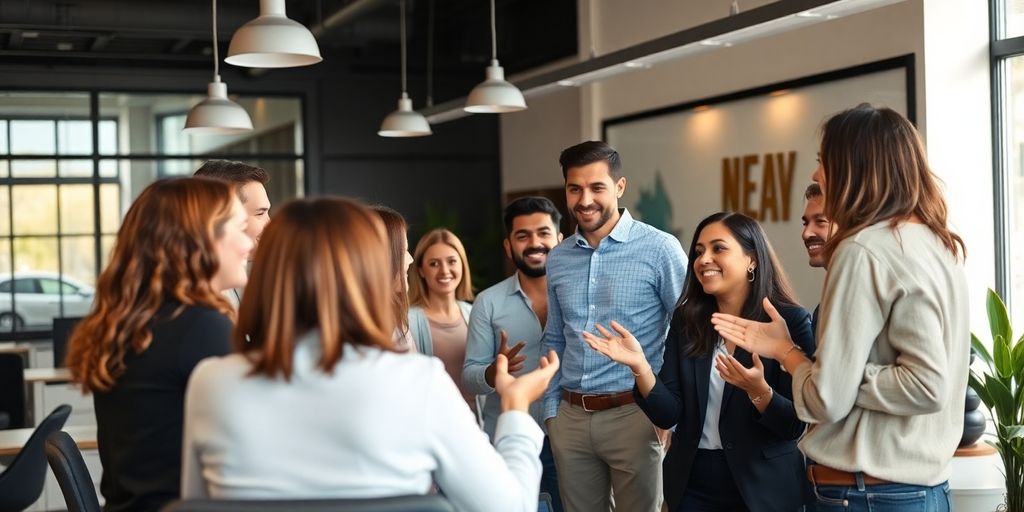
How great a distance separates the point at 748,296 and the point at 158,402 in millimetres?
1876

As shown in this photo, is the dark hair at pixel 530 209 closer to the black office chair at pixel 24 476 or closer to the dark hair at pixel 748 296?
the dark hair at pixel 748 296

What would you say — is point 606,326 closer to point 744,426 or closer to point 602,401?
point 602,401

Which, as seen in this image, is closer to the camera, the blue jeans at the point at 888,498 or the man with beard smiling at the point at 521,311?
the blue jeans at the point at 888,498

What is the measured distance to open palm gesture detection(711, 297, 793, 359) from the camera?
2561mm

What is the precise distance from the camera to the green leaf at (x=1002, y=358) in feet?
16.2

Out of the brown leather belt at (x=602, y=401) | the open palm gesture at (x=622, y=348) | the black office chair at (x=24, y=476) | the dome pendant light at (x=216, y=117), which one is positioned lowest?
the black office chair at (x=24, y=476)

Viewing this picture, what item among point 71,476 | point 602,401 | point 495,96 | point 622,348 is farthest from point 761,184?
point 71,476

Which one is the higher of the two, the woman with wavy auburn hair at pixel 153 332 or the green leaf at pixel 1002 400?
the woman with wavy auburn hair at pixel 153 332

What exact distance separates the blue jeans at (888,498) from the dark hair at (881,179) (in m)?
0.49

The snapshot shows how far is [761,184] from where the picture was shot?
714 centimetres

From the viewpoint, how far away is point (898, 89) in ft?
19.6

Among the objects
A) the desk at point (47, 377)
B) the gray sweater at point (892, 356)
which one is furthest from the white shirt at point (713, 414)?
the desk at point (47, 377)

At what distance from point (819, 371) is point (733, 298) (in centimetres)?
103

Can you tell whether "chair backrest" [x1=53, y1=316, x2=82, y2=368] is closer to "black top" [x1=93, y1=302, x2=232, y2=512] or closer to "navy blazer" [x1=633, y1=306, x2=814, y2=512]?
"navy blazer" [x1=633, y1=306, x2=814, y2=512]
